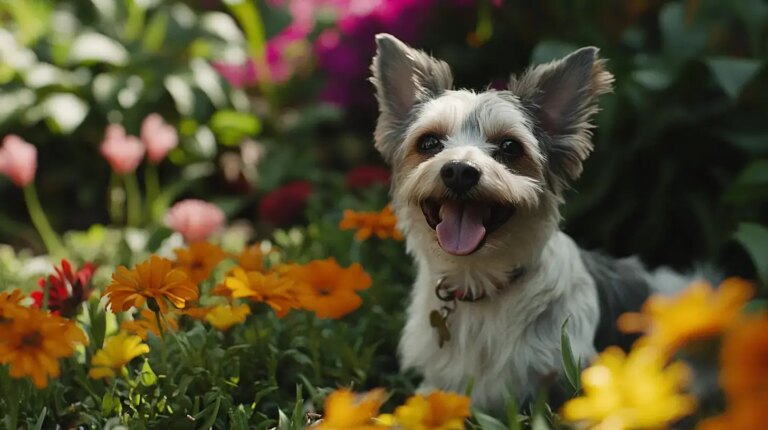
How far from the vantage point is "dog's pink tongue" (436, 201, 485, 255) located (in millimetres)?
2516

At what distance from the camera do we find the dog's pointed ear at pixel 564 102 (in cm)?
263

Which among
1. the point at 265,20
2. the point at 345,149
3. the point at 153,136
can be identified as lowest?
the point at 345,149

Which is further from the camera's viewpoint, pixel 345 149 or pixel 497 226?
pixel 345 149

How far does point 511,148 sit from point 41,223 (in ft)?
11.0

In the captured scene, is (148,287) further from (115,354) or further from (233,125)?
(233,125)

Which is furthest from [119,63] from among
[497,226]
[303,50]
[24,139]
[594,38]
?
[497,226]

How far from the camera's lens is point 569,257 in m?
2.86

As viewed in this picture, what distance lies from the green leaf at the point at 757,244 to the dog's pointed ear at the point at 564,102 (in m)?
0.81

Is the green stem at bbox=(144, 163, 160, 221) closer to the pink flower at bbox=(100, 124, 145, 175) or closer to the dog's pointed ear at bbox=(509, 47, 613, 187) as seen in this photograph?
the pink flower at bbox=(100, 124, 145, 175)

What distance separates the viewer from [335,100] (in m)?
5.44

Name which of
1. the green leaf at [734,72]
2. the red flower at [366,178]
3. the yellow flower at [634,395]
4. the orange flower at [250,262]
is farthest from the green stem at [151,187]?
the yellow flower at [634,395]

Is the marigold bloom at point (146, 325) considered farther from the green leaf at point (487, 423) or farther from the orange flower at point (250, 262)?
the green leaf at point (487, 423)

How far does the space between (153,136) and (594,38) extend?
245cm

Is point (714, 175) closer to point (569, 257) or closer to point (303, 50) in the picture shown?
point (569, 257)
